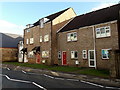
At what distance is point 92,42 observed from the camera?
1877 cm

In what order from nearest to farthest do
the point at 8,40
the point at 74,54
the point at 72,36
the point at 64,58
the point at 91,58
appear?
the point at 91,58, the point at 74,54, the point at 72,36, the point at 64,58, the point at 8,40

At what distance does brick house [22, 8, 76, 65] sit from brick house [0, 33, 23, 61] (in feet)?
29.3

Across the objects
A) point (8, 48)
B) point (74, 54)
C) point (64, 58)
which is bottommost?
point (64, 58)

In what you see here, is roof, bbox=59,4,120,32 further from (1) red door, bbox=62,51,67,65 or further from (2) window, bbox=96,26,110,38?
(1) red door, bbox=62,51,67,65

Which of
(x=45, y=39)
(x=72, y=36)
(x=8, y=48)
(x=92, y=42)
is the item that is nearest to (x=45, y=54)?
(x=45, y=39)

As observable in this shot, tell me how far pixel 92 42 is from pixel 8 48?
28280 millimetres

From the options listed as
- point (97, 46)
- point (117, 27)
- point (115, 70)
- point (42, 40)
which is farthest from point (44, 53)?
point (115, 70)

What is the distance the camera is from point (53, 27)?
25203 mm

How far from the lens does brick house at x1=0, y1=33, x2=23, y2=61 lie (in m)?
37.7

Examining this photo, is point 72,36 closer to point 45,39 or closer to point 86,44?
point 86,44

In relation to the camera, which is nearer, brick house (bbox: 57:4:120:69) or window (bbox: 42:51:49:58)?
brick house (bbox: 57:4:120:69)

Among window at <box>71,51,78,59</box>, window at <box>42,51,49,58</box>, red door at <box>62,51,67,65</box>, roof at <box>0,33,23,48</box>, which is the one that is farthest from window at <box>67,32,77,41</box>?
roof at <box>0,33,23,48</box>

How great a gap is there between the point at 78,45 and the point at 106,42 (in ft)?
15.9

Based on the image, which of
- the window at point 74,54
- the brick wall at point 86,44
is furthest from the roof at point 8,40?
the window at point 74,54
